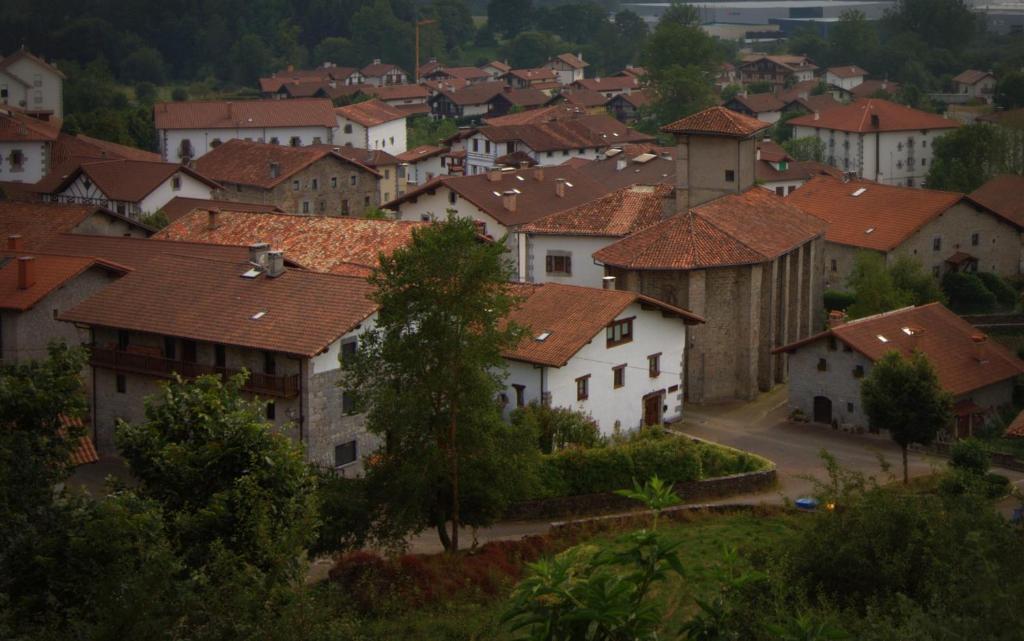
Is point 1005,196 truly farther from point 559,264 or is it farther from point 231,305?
point 231,305

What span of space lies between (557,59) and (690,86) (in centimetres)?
4051

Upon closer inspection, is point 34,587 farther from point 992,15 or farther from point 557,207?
point 992,15

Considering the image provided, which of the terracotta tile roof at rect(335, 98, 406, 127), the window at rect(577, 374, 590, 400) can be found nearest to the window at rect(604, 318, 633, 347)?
the window at rect(577, 374, 590, 400)

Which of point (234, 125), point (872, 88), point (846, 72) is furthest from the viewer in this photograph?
point (846, 72)

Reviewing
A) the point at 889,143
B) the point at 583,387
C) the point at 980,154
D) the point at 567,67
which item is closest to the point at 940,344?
the point at 583,387

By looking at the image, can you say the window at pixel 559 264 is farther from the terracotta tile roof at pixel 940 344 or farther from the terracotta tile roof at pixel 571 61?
the terracotta tile roof at pixel 571 61

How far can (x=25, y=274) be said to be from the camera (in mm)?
35781

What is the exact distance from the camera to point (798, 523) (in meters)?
29.0

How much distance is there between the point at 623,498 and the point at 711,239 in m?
11.8

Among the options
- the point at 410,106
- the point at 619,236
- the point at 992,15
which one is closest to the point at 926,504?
the point at 619,236

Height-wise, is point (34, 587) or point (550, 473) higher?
point (34, 587)

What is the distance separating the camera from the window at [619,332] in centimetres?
3500

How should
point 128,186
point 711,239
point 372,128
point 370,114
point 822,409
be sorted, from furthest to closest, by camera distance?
point 370,114 → point 372,128 → point 128,186 → point 711,239 → point 822,409

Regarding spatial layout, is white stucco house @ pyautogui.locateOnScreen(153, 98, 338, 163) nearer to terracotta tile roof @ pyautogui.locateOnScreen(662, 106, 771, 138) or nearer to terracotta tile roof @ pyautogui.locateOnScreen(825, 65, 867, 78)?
terracotta tile roof @ pyautogui.locateOnScreen(662, 106, 771, 138)
